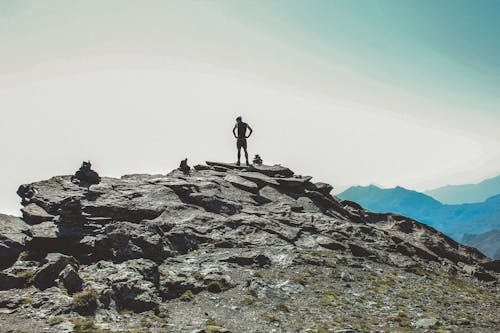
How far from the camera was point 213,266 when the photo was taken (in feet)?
82.7

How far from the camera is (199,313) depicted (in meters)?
19.2

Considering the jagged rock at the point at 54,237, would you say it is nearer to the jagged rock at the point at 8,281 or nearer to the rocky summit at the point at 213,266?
the rocky summit at the point at 213,266

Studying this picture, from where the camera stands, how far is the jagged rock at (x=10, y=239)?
2308cm

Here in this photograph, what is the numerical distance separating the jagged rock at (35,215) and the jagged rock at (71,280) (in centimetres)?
1047

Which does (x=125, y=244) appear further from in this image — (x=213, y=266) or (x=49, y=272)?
(x=213, y=266)

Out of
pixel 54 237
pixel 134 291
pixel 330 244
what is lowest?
pixel 134 291

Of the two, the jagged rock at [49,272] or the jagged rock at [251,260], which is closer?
the jagged rock at [49,272]

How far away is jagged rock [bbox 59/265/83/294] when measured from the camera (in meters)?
19.6

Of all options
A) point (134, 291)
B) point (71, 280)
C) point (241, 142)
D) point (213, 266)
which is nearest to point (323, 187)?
point (241, 142)

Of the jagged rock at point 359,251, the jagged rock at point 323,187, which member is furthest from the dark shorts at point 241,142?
the jagged rock at point 359,251

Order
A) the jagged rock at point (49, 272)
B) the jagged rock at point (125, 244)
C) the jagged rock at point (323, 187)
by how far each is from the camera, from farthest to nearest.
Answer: the jagged rock at point (323, 187)
the jagged rock at point (125, 244)
the jagged rock at point (49, 272)

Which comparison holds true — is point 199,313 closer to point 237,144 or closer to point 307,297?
point 307,297

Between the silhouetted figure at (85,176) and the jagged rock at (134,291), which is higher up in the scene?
the silhouetted figure at (85,176)

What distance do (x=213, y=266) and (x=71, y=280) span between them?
9.54 meters
